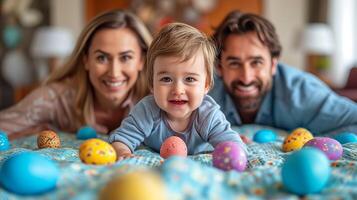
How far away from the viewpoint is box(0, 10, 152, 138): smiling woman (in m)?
2.23

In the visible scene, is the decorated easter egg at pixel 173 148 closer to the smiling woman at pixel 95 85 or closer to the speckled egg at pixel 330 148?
the speckled egg at pixel 330 148

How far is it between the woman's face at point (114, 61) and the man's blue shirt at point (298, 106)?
1.49 ft

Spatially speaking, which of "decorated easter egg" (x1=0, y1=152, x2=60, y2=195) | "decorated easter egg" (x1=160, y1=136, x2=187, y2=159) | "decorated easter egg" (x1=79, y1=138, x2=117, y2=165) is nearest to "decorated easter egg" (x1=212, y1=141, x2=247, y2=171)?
Answer: "decorated easter egg" (x1=160, y1=136, x2=187, y2=159)

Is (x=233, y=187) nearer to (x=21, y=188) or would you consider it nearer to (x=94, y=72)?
(x=21, y=188)

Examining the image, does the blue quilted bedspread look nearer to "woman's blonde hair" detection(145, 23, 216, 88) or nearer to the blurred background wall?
"woman's blonde hair" detection(145, 23, 216, 88)

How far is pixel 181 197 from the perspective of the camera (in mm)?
920

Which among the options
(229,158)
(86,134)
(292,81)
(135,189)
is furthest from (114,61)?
(135,189)

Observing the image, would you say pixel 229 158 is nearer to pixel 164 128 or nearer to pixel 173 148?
pixel 173 148

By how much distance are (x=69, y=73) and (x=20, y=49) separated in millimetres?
3597

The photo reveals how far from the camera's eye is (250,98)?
2.32 meters

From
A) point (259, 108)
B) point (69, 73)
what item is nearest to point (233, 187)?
point (259, 108)

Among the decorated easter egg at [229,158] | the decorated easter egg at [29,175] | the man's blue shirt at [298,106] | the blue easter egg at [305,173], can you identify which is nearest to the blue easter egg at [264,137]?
the man's blue shirt at [298,106]

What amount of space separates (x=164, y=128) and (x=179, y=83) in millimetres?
246

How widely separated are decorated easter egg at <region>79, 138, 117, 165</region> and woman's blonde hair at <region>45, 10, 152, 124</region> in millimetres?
997
